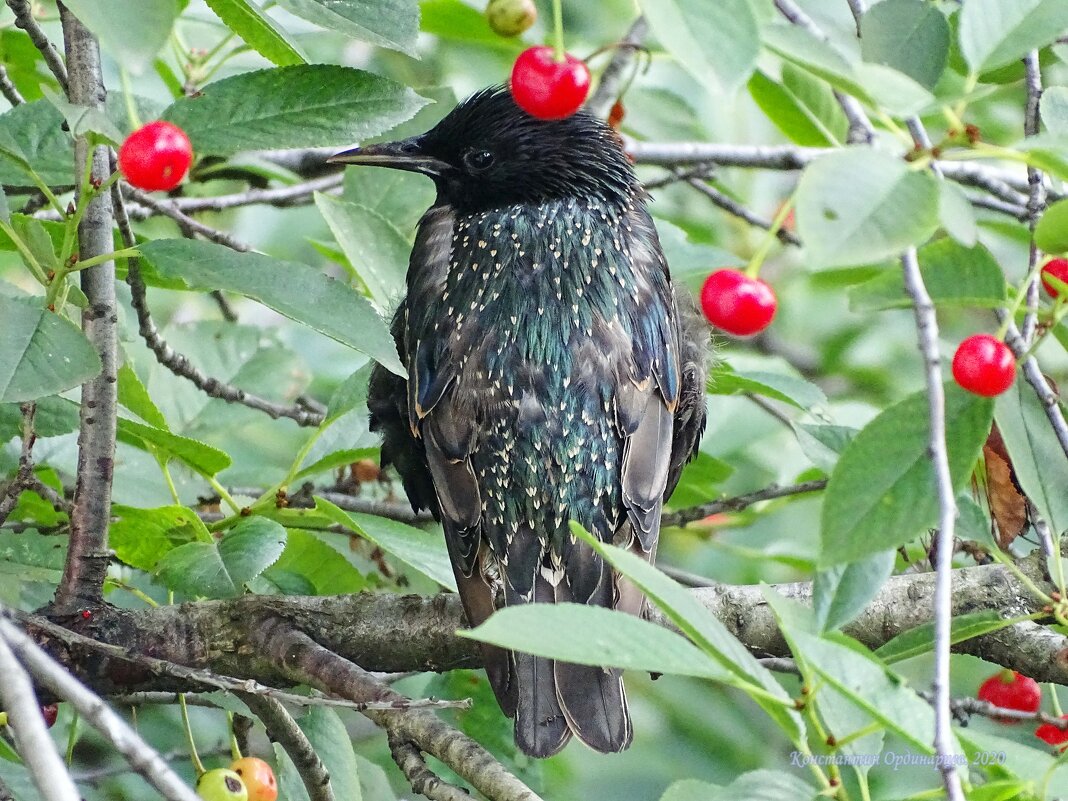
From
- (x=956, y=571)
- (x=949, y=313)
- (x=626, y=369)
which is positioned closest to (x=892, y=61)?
(x=956, y=571)

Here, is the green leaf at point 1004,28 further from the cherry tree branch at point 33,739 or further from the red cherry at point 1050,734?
the red cherry at point 1050,734

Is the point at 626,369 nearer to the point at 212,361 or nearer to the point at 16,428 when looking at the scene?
the point at 212,361

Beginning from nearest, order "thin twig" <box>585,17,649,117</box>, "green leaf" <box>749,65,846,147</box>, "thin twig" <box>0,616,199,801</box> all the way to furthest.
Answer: "thin twig" <box>0,616,199,801</box> → "green leaf" <box>749,65,846,147</box> → "thin twig" <box>585,17,649,117</box>

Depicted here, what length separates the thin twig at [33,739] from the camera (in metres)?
1.15

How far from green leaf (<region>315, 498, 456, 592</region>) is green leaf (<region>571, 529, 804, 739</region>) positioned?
107cm

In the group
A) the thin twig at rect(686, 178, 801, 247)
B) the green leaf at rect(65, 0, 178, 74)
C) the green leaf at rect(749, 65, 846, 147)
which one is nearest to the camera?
the green leaf at rect(65, 0, 178, 74)

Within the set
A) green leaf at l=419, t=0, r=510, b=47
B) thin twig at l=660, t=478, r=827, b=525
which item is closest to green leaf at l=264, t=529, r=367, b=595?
thin twig at l=660, t=478, r=827, b=525

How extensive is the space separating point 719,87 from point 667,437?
6.57 ft

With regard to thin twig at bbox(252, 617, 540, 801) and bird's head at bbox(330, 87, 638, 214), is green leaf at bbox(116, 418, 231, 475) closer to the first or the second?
thin twig at bbox(252, 617, 540, 801)

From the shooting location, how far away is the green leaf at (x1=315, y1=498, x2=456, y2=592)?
252 cm

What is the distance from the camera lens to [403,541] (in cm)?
266

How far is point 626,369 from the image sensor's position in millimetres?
3332

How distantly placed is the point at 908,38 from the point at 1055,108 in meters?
0.46

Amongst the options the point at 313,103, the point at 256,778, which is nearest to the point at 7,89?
the point at 313,103
